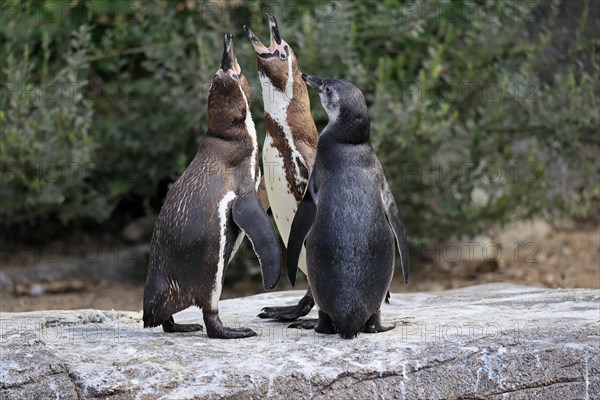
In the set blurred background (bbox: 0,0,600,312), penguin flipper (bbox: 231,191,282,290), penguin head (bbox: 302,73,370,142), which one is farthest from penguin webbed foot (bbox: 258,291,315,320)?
blurred background (bbox: 0,0,600,312)

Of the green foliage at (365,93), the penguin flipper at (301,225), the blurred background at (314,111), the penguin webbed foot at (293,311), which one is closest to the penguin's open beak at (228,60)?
the penguin flipper at (301,225)

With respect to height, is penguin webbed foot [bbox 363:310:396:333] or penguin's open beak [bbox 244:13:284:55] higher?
penguin's open beak [bbox 244:13:284:55]

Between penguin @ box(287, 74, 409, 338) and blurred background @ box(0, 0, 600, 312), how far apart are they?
1924mm

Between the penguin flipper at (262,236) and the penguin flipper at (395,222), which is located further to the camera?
the penguin flipper at (395,222)

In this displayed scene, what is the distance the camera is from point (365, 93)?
6277 mm

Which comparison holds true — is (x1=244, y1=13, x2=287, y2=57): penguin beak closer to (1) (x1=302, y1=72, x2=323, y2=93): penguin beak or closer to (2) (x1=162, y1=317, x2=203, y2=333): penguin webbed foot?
(1) (x1=302, y1=72, x2=323, y2=93): penguin beak

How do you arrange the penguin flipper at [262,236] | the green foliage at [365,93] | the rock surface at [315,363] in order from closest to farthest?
the rock surface at [315,363] → the penguin flipper at [262,236] → the green foliage at [365,93]

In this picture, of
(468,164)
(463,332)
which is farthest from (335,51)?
(463,332)

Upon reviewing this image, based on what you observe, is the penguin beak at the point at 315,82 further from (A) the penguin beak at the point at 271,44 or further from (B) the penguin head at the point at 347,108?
(A) the penguin beak at the point at 271,44

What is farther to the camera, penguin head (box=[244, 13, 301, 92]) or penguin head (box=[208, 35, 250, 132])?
penguin head (box=[244, 13, 301, 92])

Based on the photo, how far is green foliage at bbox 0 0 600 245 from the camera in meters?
5.74

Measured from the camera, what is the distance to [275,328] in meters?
3.79

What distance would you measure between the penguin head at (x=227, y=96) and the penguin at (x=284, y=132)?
0.96 feet

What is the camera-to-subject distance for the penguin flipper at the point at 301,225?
3588 millimetres
